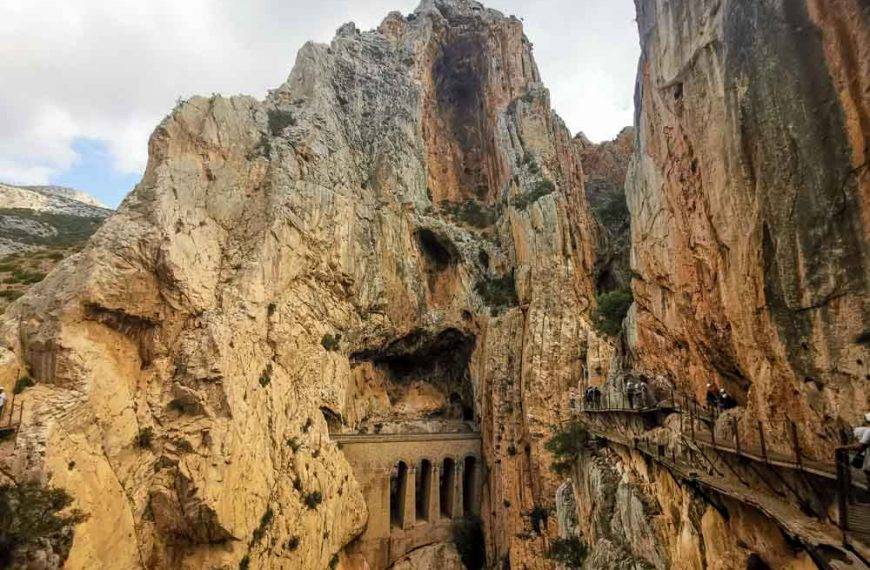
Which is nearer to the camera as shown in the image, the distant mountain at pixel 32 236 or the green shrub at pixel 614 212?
the distant mountain at pixel 32 236

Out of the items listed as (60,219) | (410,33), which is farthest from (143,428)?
(410,33)

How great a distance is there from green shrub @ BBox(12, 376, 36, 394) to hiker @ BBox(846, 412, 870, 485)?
25828 mm

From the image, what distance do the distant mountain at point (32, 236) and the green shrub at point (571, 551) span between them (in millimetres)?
30403

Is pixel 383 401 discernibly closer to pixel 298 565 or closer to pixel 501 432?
pixel 501 432

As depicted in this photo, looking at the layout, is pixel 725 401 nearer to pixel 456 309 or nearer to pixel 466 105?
pixel 456 309

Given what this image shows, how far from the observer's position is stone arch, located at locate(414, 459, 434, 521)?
108ft

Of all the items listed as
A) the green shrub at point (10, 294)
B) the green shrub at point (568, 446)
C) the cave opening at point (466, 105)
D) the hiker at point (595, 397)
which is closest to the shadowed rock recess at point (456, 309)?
the cave opening at point (466, 105)

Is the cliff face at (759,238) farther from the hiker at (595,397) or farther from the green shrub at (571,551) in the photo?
the hiker at (595,397)

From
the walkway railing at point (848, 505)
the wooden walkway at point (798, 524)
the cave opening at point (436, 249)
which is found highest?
the cave opening at point (436, 249)

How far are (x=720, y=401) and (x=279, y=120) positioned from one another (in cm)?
3556

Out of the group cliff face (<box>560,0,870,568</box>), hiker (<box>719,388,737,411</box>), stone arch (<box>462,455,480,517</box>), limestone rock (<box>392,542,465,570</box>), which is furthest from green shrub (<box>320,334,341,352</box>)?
hiker (<box>719,388,737,411</box>)

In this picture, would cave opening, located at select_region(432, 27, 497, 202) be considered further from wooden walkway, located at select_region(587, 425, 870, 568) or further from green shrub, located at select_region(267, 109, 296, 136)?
wooden walkway, located at select_region(587, 425, 870, 568)

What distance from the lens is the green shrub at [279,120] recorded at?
37312mm

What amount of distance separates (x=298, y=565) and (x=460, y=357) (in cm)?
2097
